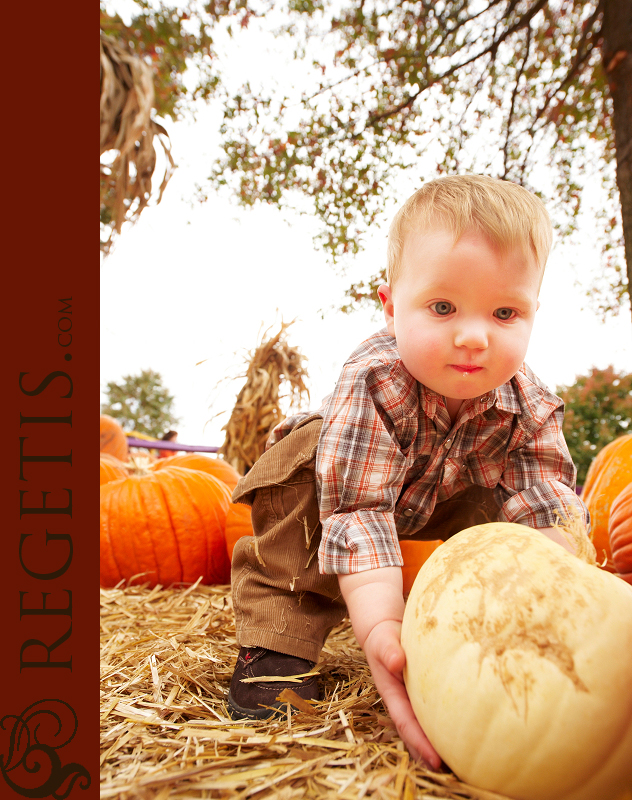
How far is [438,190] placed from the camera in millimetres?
1420

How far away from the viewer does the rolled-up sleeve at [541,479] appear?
4.94 feet

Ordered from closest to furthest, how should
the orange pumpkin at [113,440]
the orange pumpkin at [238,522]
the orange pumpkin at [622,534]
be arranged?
the orange pumpkin at [622,534], the orange pumpkin at [238,522], the orange pumpkin at [113,440]

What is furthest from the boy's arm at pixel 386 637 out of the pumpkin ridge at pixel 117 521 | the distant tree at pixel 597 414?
the distant tree at pixel 597 414

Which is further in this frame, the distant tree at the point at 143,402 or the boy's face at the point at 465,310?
the distant tree at the point at 143,402

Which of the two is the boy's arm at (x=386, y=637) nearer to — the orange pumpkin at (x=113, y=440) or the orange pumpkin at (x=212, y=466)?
the orange pumpkin at (x=212, y=466)

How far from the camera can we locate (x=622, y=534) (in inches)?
81.5

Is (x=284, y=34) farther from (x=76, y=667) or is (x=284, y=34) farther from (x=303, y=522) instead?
(x=76, y=667)

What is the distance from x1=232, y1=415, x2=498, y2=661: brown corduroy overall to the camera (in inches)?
59.2

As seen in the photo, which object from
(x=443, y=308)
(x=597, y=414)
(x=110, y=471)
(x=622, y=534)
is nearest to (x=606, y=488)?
(x=622, y=534)

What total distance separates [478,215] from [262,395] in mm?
3115

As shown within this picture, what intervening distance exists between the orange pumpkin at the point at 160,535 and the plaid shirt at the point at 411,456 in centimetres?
131

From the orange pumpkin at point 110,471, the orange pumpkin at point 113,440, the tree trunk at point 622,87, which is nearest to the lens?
the tree trunk at point 622,87

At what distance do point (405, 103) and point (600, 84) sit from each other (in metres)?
1.48

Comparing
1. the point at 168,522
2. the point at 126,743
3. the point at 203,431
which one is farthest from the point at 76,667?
the point at 203,431
